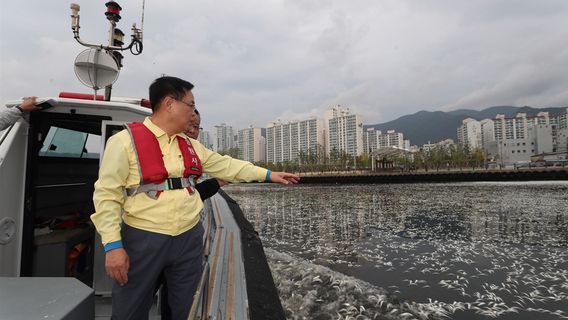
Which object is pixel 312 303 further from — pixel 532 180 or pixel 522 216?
pixel 532 180

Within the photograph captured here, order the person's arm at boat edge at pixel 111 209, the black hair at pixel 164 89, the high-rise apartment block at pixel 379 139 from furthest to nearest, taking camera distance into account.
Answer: the high-rise apartment block at pixel 379 139
the black hair at pixel 164 89
the person's arm at boat edge at pixel 111 209

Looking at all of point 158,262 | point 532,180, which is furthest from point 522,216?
point 532,180

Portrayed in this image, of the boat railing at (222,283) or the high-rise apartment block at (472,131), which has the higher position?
the high-rise apartment block at (472,131)

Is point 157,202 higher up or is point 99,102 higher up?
point 99,102

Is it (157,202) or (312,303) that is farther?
(312,303)

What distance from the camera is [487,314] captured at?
4.28 metres

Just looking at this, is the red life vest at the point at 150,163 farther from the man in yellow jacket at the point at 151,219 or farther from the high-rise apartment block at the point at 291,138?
the high-rise apartment block at the point at 291,138

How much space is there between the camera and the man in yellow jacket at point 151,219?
163 centimetres

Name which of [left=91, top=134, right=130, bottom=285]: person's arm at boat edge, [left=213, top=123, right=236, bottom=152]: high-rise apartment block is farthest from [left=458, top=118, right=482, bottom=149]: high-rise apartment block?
[left=91, top=134, right=130, bottom=285]: person's arm at boat edge

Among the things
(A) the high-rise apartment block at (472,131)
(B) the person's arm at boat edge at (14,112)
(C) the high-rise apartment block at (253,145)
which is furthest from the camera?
(A) the high-rise apartment block at (472,131)

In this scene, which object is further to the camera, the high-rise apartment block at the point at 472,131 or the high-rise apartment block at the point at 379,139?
the high-rise apartment block at the point at 472,131

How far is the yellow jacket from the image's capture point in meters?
1.61

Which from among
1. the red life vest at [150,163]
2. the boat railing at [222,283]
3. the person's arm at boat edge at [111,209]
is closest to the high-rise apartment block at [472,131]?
the boat railing at [222,283]

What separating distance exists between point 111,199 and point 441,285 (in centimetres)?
583
